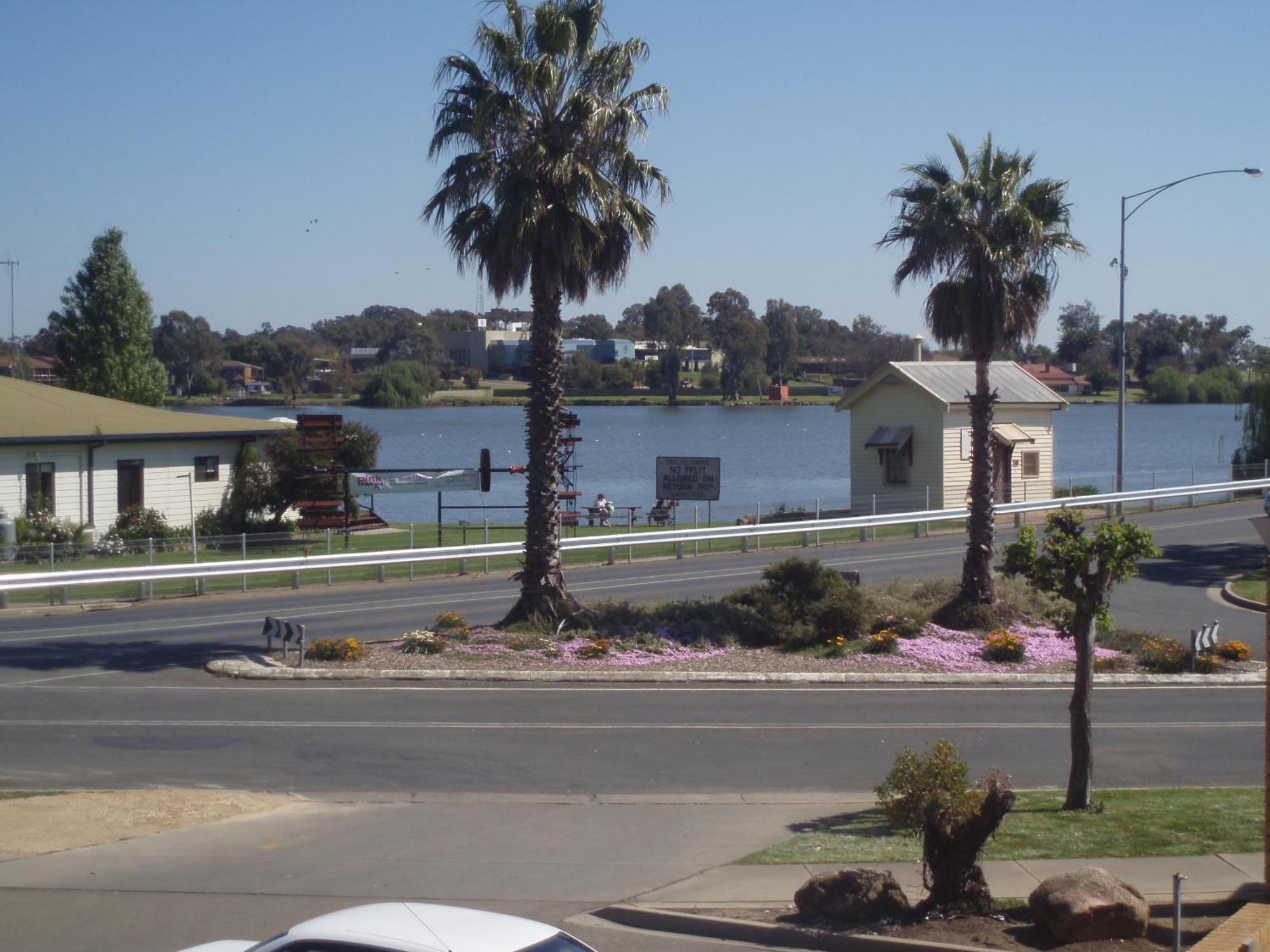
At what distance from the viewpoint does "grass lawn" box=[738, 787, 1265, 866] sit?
10562 mm

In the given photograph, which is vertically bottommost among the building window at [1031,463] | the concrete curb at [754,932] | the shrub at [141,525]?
the concrete curb at [754,932]

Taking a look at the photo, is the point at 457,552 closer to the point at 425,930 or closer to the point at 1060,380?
the point at 425,930

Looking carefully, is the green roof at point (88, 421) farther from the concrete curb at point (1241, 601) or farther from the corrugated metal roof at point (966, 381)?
the concrete curb at point (1241, 601)

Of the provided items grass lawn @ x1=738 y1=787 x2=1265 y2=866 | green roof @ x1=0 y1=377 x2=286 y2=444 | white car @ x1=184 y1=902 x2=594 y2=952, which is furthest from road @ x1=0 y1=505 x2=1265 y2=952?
green roof @ x1=0 y1=377 x2=286 y2=444

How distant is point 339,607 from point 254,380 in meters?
147

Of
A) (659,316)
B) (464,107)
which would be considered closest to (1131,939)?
(464,107)

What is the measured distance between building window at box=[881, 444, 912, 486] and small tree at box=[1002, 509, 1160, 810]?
3375cm

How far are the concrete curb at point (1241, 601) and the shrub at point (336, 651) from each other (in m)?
19.0

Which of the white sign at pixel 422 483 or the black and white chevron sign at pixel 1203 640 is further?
the white sign at pixel 422 483

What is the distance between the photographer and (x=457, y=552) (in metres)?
29.5

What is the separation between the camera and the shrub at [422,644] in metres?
21.3

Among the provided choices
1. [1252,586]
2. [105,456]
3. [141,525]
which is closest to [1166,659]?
[1252,586]

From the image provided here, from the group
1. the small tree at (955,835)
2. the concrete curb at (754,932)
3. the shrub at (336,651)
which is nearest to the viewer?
the concrete curb at (754,932)

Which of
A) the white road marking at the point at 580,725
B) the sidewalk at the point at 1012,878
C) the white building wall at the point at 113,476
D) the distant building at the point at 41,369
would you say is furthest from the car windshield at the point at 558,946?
the distant building at the point at 41,369
